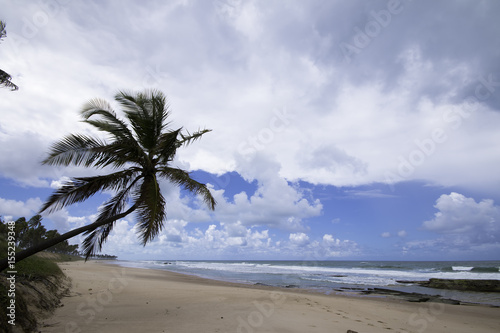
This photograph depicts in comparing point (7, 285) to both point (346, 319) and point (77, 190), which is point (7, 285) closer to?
point (77, 190)

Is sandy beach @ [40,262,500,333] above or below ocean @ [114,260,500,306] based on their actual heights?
above

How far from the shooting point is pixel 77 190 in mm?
6703

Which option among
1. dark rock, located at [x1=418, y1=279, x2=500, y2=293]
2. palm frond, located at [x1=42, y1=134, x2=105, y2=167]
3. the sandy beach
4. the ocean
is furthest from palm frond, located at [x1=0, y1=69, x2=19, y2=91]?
dark rock, located at [x1=418, y1=279, x2=500, y2=293]

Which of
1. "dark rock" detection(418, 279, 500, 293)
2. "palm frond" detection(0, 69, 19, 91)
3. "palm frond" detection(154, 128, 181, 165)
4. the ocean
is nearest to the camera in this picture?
"palm frond" detection(0, 69, 19, 91)

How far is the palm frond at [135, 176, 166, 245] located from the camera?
6.68 meters

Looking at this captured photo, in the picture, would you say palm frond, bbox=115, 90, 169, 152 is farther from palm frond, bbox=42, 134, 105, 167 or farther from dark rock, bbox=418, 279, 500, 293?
dark rock, bbox=418, 279, 500, 293

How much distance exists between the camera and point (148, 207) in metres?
6.94

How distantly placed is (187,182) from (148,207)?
5.28 ft

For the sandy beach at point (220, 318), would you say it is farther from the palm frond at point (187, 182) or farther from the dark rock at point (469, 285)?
the dark rock at point (469, 285)

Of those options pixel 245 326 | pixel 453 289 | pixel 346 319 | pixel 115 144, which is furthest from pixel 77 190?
pixel 453 289

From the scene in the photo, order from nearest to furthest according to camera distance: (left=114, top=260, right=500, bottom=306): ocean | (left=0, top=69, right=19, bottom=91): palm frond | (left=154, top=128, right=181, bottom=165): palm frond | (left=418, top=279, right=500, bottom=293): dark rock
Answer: (left=0, top=69, right=19, bottom=91): palm frond < (left=154, top=128, right=181, bottom=165): palm frond < (left=114, top=260, right=500, bottom=306): ocean < (left=418, top=279, right=500, bottom=293): dark rock

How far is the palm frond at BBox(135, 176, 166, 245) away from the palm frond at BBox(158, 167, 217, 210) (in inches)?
24.6

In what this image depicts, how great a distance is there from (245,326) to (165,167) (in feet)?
15.4

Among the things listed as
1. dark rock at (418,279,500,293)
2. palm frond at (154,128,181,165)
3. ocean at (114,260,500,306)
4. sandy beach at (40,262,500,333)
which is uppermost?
palm frond at (154,128,181,165)
